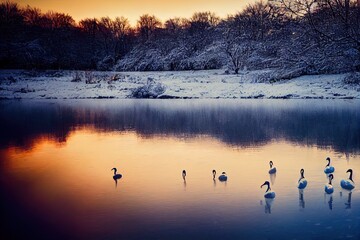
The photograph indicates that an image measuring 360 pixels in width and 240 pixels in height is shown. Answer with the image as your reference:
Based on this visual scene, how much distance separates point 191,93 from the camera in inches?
1395

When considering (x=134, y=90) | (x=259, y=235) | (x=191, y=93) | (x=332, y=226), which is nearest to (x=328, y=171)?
(x=332, y=226)

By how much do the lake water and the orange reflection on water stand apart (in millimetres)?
28

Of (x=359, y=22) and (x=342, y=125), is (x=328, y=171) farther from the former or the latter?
(x=342, y=125)

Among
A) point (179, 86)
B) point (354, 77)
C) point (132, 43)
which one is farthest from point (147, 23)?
point (354, 77)

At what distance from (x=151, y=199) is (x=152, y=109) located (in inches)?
730

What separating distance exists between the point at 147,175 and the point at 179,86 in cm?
2916

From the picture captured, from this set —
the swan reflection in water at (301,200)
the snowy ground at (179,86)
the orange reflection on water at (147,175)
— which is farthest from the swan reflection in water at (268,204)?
the snowy ground at (179,86)

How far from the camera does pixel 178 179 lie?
31.1 ft

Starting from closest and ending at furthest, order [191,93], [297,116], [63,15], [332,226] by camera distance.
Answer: [332,226]
[297,116]
[191,93]
[63,15]

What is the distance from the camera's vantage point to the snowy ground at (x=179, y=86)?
31.7 m

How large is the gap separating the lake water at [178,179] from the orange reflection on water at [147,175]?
0.03 meters

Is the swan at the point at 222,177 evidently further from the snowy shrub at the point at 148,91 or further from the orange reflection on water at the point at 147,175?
the snowy shrub at the point at 148,91

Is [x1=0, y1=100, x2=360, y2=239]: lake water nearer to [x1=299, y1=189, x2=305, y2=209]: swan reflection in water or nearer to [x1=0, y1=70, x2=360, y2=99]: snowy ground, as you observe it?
[x1=299, y1=189, x2=305, y2=209]: swan reflection in water

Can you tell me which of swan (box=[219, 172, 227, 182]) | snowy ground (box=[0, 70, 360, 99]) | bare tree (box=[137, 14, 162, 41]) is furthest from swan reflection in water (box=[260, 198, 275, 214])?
bare tree (box=[137, 14, 162, 41])
